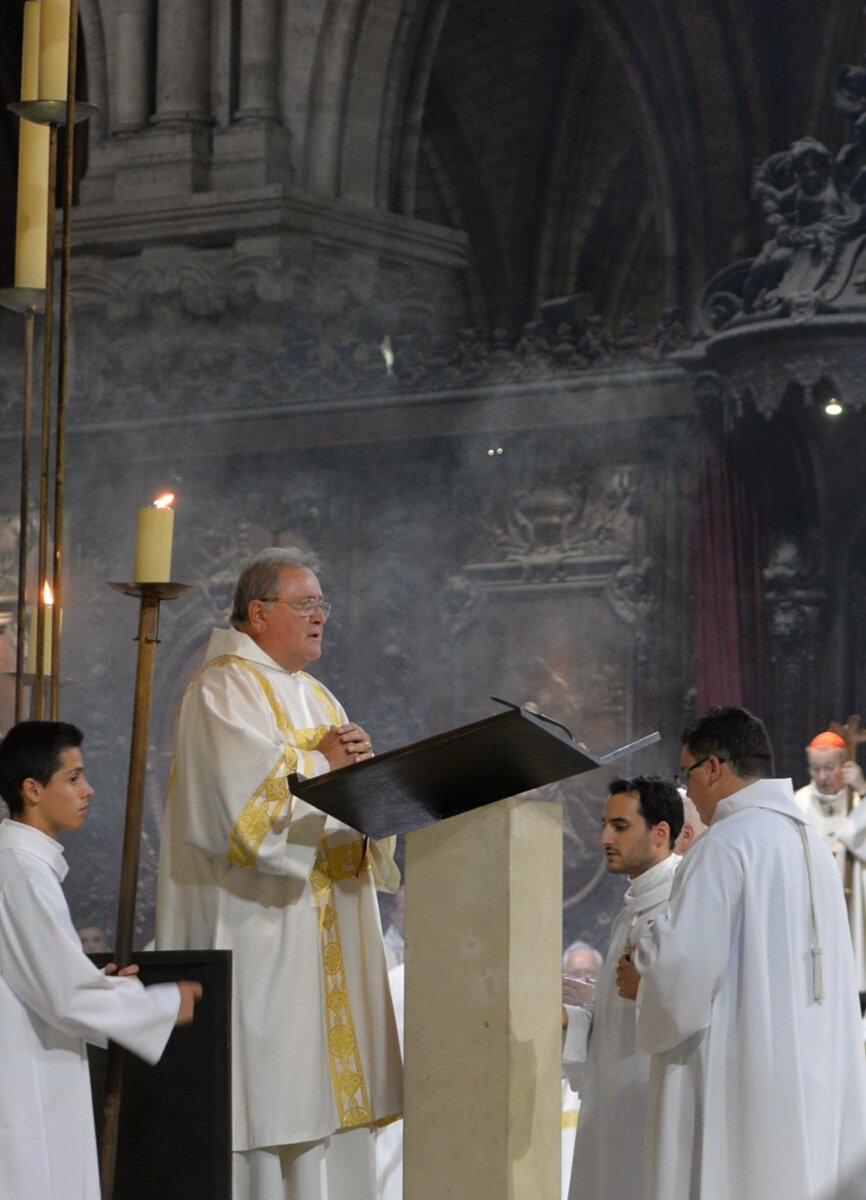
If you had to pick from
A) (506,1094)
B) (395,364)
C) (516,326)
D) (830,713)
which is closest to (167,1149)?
(506,1094)

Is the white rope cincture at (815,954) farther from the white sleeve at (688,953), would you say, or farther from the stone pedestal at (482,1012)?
the stone pedestal at (482,1012)

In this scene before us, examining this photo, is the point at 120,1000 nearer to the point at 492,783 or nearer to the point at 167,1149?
the point at 167,1149

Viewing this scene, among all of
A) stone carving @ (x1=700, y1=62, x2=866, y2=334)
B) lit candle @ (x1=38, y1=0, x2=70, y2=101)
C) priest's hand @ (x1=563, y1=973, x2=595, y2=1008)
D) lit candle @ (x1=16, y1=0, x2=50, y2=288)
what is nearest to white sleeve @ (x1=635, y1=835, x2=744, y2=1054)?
priest's hand @ (x1=563, y1=973, x2=595, y2=1008)

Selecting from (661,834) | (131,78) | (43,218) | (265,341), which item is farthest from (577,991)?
(131,78)

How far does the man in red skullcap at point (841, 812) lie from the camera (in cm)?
866

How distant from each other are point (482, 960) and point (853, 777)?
18.7 ft

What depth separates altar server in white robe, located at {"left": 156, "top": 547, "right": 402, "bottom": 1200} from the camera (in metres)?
3.90

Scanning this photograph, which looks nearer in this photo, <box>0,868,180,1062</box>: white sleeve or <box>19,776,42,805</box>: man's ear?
<box>0,868,180,1062</box>: white sleeve

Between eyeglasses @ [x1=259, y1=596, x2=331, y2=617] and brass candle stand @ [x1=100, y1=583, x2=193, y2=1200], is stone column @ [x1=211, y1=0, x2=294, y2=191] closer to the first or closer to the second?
eyeglasses @ [x1=259, y1=596, x2=331, y2=617]

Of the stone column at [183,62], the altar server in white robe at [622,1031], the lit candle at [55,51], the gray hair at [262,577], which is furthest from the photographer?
the stone column at [183,62]

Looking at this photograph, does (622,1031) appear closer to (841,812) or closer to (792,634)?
(841,812)

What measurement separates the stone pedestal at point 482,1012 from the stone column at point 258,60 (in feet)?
26.1

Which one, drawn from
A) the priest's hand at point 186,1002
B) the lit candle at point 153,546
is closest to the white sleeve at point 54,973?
the priest's hand at point 186,1002

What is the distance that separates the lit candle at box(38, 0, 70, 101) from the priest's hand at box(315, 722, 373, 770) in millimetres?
1460
